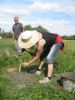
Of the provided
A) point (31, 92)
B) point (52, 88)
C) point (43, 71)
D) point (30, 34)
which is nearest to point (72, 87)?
point (52, 88)

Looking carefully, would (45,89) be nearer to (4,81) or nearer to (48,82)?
(48,82)

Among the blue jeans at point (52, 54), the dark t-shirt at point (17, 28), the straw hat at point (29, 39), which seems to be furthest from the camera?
the dark t-shirt at point (17, 28)

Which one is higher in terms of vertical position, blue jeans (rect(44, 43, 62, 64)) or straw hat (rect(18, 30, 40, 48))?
straw hat (rect(18, 30, 40, 48))

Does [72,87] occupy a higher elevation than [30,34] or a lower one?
lower

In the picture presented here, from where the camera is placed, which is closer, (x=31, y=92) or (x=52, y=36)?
(x=31, y=92)

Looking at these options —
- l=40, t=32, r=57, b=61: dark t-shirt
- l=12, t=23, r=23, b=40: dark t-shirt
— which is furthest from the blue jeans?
l=12, t=23, r=23, b=40: dark t-shirt

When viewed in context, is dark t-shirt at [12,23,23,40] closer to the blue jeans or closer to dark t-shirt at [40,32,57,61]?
dark t-shirt at [40,32,57,61]

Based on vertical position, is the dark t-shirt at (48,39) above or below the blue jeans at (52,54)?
above

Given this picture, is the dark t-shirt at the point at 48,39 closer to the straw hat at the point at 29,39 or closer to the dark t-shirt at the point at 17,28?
the straw hat at the point at 29,39

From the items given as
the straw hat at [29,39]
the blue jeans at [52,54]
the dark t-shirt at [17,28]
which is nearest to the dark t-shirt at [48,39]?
the blue jeans at [52,54]

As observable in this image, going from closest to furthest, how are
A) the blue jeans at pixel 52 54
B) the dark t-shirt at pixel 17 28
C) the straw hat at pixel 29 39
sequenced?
the straw hat at pixel 29 39
the blue jeans at pixel 52 54
the dark t-shirt at pixel 17 28

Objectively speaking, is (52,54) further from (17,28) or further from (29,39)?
(17,28)

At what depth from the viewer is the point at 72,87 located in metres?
7.56

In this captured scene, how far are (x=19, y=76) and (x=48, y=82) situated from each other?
1.22 metres
